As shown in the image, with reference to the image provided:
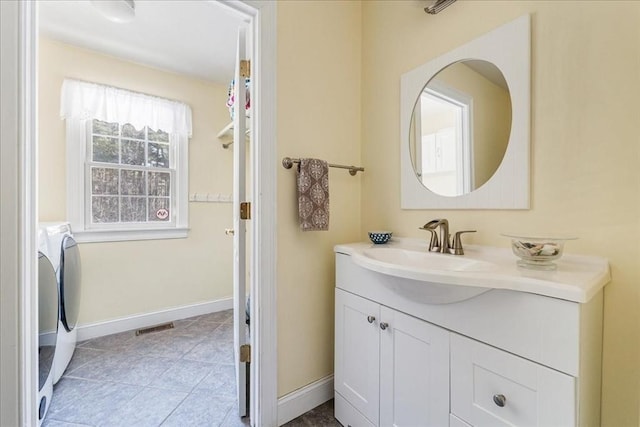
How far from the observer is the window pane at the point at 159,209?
276 centimetres

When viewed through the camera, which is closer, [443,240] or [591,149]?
[591,149]

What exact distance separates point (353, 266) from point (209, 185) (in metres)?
2.26

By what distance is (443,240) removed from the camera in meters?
1.25

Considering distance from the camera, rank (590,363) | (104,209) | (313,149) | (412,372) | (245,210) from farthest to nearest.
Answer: (104,209)
(313,149)
(245,210)
(412,372)
(590,363)

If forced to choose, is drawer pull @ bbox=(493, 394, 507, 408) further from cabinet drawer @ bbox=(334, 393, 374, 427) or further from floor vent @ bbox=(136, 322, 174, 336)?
floor vent @ bbox=(136, 322, 174, 336)

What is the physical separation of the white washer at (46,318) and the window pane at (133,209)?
1.16 meters

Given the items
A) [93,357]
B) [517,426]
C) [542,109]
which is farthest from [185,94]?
[517,426]

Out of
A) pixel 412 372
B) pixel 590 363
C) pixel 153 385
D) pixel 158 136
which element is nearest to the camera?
pixel 590 363

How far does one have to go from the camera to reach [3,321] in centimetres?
85

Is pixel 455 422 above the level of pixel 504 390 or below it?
below

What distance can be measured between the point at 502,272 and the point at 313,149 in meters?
1.10

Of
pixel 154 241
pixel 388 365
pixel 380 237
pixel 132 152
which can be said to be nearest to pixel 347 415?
pixel 388 365

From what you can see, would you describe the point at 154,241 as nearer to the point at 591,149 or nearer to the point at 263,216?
the point at 263,216

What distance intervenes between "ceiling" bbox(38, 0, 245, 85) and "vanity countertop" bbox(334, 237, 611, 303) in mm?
1957
